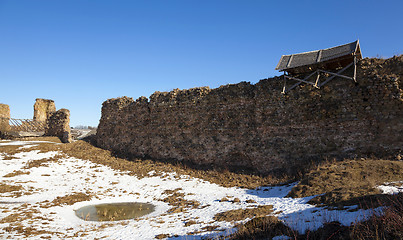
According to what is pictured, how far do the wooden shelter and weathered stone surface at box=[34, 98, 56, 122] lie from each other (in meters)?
25.7

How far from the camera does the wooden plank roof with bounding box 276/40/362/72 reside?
1155 cm

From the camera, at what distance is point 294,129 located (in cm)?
1272

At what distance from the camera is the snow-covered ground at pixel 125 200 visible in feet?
21.3

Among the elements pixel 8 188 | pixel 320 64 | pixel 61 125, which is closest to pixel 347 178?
pixel 320 64

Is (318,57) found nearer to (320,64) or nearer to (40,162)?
(320,64)

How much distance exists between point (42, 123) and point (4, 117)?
11.4ft

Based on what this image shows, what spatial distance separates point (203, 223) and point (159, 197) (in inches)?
187

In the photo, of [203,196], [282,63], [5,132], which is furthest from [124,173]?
[5,132]

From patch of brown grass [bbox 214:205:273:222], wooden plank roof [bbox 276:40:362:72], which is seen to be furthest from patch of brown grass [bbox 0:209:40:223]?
wooden plank roof [bbox 276:40:362:72]

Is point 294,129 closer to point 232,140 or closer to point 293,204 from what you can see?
point 232,140

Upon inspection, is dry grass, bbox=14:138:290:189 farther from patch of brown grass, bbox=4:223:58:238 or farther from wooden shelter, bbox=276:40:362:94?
patch of brown grass, bbox=4:223:58:238

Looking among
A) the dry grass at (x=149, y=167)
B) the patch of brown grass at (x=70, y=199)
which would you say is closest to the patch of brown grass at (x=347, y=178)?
the dry grass at (x=149, y=167)

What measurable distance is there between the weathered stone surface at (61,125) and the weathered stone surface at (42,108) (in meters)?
4.39

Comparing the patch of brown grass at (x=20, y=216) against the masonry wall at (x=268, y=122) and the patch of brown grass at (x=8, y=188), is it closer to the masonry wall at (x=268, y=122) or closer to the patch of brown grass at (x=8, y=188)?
the patch of brown grass at (x=8, y=188)
